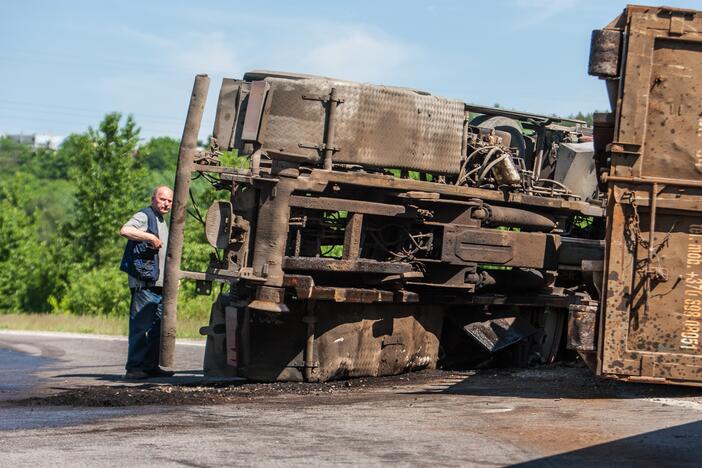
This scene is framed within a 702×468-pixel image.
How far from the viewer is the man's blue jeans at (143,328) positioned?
11250 mm

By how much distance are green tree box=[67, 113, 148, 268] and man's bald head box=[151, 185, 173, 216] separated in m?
41.2

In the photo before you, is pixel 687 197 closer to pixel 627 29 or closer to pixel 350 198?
pixel 627 29

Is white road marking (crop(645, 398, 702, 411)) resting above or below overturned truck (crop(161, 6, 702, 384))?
below

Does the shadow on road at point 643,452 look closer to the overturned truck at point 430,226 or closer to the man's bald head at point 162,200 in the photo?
the overturned truck at point 430,226

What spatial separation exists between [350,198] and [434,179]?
3.35ft

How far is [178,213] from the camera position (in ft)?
32.8

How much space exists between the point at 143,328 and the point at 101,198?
140ft

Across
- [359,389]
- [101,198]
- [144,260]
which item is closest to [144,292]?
[144,260]

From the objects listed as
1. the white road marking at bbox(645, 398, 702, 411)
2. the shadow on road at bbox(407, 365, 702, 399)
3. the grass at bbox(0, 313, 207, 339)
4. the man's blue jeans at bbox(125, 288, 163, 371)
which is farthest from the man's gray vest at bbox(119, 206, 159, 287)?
the grass at bbox(0, 313, 207, 339)

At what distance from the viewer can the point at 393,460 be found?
20.6ft

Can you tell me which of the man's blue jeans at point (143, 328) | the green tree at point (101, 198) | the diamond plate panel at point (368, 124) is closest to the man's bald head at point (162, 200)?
the man's blue jeans at point (143, 328)

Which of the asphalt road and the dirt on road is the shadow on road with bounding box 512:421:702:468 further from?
the dirt on road

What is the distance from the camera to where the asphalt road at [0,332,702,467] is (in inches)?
252

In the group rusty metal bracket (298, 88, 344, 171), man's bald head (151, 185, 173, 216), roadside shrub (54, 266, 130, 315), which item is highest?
rusty metal bracket (298, 88, 344, 171)
